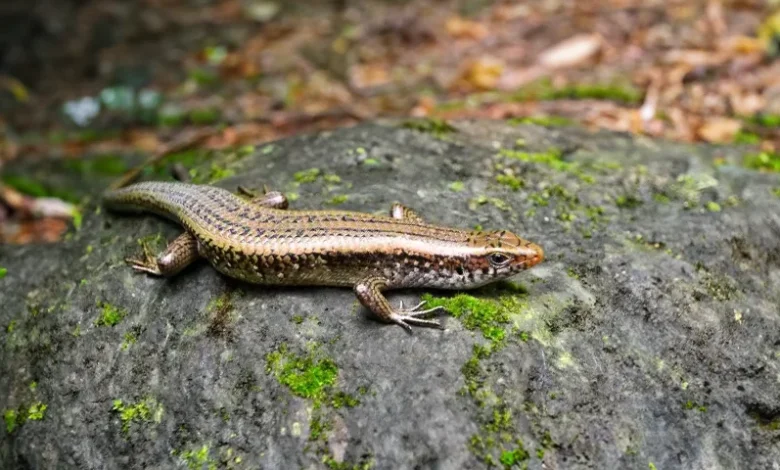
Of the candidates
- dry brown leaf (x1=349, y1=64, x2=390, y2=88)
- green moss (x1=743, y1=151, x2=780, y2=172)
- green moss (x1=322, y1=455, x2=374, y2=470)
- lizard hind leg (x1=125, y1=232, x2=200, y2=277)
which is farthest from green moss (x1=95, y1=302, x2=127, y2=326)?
dry brown leaf (x1=349, y1=64, x2=390, y2=88)

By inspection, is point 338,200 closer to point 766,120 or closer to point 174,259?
point 174,259


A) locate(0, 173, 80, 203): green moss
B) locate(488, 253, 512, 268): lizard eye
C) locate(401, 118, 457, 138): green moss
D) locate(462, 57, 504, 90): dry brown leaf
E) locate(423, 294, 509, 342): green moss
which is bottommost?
locate(0, 173, 80, 203): green moss

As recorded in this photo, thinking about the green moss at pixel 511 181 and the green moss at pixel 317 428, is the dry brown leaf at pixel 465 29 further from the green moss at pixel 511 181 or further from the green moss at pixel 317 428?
the green moss at pixel 317 428

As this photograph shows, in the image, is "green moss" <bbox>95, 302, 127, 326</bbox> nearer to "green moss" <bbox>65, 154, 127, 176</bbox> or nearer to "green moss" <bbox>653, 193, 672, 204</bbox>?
"green moss" <bbox>653, 193, 672, 204</bbox>

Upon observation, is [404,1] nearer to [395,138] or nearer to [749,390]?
[395,138]

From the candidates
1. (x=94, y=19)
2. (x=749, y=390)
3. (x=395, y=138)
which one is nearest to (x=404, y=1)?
(x=94, y=19)
